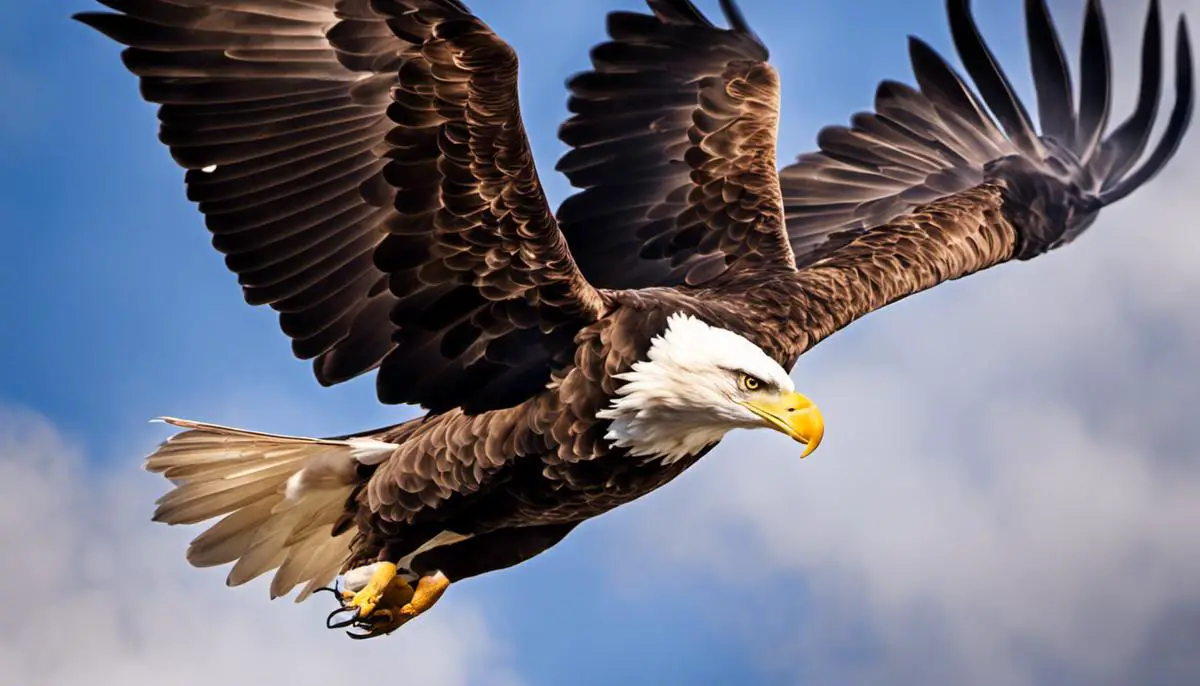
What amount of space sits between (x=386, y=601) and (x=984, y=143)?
424cm

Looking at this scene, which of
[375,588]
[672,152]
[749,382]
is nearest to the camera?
[749,382]

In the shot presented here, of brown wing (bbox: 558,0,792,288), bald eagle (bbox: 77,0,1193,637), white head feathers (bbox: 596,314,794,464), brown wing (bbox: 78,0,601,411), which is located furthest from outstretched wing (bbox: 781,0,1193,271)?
brown wing (bbox: 78,0,601,411)

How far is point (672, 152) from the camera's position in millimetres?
7574

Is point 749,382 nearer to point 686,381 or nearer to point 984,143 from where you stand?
point 686,381

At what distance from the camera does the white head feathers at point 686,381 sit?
5.70 m

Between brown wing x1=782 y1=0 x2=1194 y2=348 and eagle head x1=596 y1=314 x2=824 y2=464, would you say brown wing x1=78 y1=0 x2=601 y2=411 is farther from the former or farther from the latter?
brown wing x1=782 y1=0 x2=1194 y2=348

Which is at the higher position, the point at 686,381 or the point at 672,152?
the point at 672,152

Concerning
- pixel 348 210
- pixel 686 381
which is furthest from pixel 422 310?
pixel 686 381

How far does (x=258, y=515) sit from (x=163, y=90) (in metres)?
1.75

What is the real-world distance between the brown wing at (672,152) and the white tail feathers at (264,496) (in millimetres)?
1561

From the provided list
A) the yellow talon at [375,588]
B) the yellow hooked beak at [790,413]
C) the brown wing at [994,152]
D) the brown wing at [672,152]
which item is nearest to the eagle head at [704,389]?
the yellow hooked beak at [790,413]

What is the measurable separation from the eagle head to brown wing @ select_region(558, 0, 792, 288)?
1364 millimetres

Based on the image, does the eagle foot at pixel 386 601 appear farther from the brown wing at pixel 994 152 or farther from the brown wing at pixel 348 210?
the brown wing at pixel 994 152

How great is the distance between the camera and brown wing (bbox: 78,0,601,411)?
566cm
